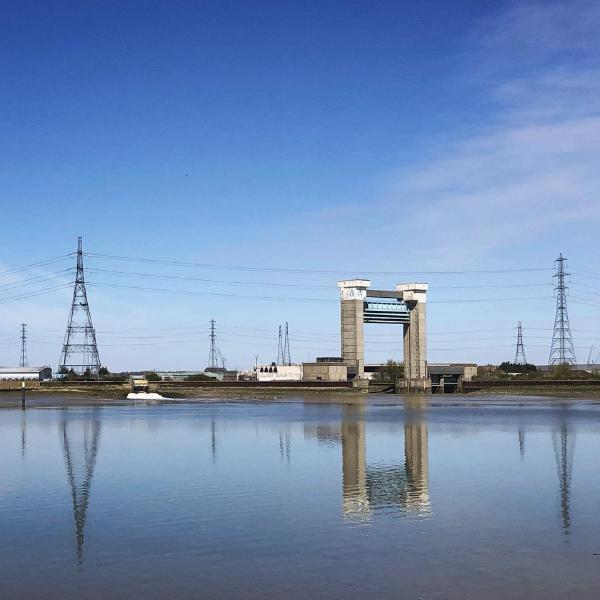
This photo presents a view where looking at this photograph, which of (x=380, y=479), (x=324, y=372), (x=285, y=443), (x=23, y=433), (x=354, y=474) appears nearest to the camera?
(x=380, y=479)

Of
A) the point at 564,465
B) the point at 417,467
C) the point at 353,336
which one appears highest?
the point at 353,336

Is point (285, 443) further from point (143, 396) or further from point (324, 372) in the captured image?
point (324, 372)

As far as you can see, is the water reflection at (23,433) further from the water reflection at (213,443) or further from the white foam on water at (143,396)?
the white foam on water at (143,396)

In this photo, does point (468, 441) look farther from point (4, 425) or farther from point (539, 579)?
point (4, 425)

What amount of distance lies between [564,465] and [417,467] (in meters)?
6.77

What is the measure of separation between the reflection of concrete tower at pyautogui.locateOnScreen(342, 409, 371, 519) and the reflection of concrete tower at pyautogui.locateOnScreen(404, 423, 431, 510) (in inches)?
63.2

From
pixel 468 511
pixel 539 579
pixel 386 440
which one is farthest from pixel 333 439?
pixel 539 579

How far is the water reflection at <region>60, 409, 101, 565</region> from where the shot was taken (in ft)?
79.2

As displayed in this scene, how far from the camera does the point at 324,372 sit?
6280 inches

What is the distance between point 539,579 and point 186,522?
1021 cm

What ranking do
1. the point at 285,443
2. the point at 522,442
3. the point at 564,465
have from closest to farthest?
1. the point at 564,465
2. the point at 285,443
3. the point at 522,442

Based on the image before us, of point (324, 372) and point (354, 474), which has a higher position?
point (324, 372)

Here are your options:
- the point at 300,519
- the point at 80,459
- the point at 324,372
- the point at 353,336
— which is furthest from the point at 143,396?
the point at 300,519

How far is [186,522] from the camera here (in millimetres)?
23219
